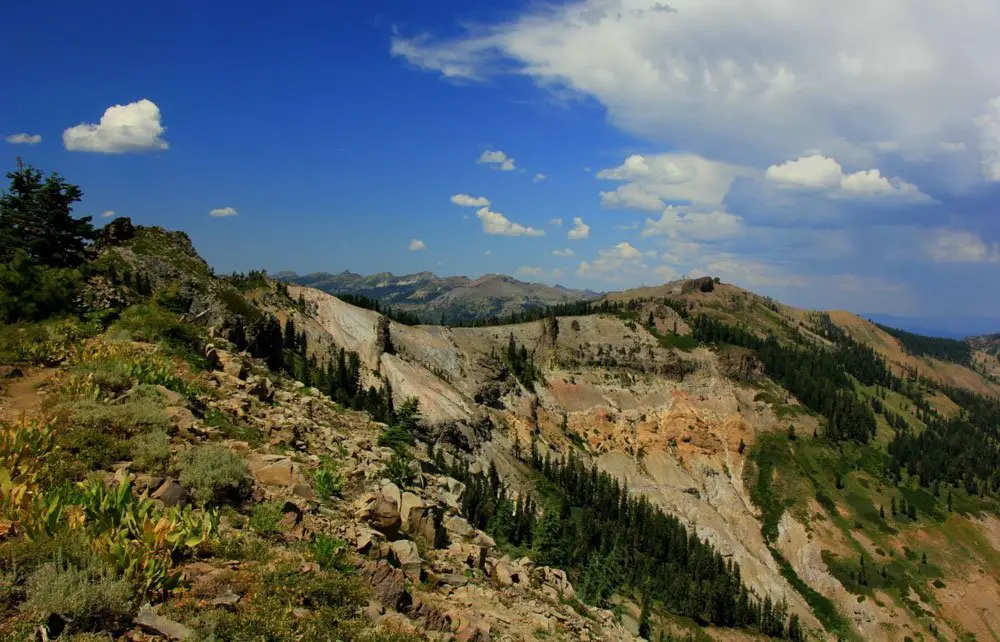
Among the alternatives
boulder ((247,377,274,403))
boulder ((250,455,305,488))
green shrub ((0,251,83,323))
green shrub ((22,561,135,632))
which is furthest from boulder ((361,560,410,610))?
green shrub ((0,251,83,323))

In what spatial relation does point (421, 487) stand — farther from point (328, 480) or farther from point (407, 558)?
point (407, 558)

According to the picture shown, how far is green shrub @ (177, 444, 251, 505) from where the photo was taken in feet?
49.9

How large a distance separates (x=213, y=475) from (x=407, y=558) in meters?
6.55

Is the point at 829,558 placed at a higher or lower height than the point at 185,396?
lower

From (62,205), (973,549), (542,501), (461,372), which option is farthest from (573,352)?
(62,205)

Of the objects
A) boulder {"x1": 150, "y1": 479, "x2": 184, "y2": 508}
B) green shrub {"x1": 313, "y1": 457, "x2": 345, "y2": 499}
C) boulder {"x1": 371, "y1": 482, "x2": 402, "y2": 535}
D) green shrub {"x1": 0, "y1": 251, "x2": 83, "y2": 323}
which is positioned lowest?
boulder {"x1": 371, "y1": 482, "x2": 402, "y2": 535}

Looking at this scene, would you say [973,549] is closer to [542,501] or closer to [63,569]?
[542,501]

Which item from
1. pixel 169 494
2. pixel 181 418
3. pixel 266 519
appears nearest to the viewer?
pixel 169 494

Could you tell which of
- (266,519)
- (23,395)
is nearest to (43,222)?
(23,395)

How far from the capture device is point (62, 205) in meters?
44.2

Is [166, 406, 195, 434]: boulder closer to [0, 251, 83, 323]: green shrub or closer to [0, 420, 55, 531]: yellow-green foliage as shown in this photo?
[0, 420, 55, 531]: yellow-green foliage

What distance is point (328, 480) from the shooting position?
777 inches

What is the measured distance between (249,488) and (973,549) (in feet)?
668

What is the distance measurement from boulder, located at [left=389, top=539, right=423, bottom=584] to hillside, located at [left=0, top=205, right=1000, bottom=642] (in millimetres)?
84
